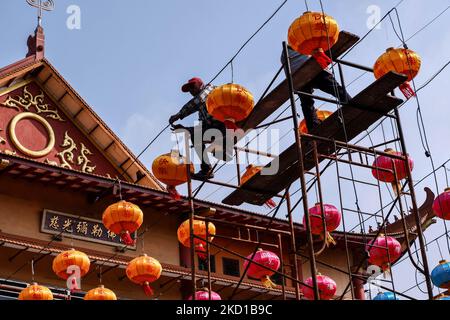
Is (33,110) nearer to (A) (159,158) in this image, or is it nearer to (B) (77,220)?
(B) (77,220)

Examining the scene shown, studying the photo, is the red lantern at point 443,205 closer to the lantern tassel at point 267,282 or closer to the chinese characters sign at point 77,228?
the lantern tassel at point 267,282

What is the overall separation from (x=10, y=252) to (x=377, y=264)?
813cm

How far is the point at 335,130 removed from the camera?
31.5 ft

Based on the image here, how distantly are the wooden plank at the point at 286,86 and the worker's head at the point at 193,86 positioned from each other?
156 centimetres

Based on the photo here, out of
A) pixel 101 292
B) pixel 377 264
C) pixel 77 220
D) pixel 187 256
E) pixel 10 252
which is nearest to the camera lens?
pixel 377 264

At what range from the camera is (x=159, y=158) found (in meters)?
12.3

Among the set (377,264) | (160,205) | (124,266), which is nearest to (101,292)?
(124,266)

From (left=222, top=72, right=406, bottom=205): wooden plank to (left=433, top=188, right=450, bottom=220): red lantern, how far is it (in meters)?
3.51

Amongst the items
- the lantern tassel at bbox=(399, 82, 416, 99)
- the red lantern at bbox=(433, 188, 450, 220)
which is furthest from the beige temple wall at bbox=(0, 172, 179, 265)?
the lantern tassel at bbox=(399, 82, 416, 99)

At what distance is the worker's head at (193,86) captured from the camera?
1233 centimetres

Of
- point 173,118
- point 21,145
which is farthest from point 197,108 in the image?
point 21,145

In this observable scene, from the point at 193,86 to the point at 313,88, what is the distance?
8.50 ft

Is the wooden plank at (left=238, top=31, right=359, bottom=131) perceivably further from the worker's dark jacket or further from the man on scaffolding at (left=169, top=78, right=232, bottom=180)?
the worker's dark jacket
